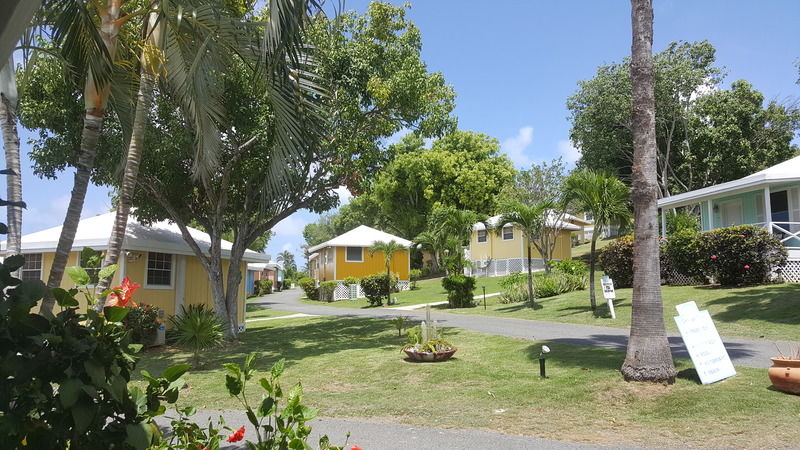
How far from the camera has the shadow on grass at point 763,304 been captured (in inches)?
510

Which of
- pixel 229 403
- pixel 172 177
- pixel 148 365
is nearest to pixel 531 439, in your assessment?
pixel 229 403

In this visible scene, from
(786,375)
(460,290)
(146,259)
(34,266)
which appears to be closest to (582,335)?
A: (786,375)

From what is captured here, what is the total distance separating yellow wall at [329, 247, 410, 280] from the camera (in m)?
37.8

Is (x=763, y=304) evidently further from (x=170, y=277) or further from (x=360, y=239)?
(x=360, y=239)

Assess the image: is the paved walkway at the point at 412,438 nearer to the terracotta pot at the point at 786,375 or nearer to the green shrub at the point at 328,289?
the terracotta pot at the point at 786,375

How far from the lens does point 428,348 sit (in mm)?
10500

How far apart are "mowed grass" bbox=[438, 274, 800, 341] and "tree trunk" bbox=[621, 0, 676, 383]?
Result: 5.60 meters

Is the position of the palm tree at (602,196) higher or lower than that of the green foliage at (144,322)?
higher

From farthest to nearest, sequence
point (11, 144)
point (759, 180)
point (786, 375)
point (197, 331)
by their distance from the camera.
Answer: point (759, 180)
point (197, 331)
point (786, 375)
point (11, 144)

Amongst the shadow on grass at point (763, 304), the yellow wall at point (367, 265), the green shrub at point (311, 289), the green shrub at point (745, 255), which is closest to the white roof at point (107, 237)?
the shadow on grass at point (763, 304)

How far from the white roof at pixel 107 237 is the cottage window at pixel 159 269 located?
0.45 metres

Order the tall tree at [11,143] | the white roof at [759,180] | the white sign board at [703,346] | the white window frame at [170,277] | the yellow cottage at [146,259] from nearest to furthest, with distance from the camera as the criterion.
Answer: the tall tree at [11,143], the white sign board at [703,346], the yellow cottage at [146,259], the white window frame at [170,277], the white roof at [759,180]

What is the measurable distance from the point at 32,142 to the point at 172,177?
3.05 meters

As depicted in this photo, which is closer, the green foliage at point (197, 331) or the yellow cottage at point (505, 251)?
the green foliage at point (197, 331)
